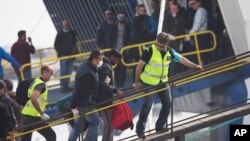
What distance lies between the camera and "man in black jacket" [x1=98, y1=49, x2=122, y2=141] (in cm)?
914

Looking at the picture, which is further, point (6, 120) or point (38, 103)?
point (38, 103)

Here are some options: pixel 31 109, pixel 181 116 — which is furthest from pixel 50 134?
pixel 181 116

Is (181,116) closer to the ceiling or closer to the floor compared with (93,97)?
closer to the floor

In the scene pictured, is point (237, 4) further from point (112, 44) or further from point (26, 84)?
point (26, 84)

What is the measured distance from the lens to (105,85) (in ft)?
30.1

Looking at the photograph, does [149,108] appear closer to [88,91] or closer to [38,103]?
[88,91]

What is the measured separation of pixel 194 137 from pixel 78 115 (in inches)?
170

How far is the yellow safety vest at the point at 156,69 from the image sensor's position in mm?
8969

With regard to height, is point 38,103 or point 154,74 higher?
point 38,103

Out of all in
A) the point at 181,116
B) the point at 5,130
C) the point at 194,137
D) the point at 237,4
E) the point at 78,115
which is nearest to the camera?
the point at 5,130

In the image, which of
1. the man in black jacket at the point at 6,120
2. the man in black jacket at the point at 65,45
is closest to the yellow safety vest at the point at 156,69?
the man in black jacket at the point at 6,120

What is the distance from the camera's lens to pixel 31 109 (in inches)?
354

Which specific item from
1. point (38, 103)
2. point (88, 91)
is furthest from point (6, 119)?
point (88, 91)

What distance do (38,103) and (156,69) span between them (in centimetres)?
162
